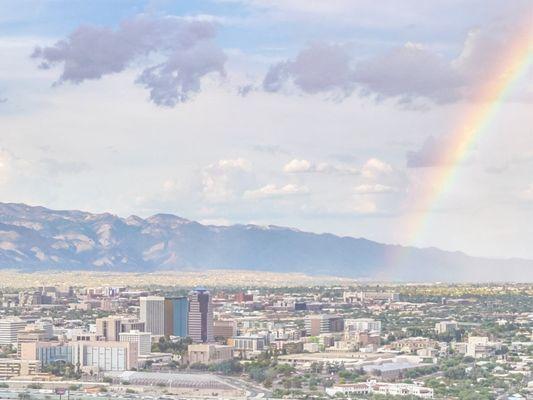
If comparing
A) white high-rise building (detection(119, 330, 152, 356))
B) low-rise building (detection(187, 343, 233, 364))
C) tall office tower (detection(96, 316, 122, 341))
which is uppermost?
tall office tower (detection(96, 316, 122, 341))

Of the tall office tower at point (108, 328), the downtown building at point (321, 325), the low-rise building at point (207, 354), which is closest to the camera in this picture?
the low-rise building at point (207, 354)

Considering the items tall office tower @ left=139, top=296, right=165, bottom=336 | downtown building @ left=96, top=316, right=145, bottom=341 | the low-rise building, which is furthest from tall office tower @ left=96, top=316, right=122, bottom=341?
the low-rise building

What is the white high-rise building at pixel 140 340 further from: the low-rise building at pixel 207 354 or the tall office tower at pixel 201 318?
the tall office tower at pixel 201 318

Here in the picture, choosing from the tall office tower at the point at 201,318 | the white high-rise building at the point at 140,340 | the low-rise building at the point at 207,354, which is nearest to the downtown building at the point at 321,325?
the tall office tower at the point at 201,318

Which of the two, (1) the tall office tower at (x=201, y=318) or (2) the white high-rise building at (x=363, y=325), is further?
(2) the white high-rise building at (x=363, y=325)

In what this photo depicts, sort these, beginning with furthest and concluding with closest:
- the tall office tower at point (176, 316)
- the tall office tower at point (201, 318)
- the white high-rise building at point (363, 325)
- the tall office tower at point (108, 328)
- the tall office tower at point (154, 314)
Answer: the white high-rise building at point (363, 325) → the tall office tower at point (176, 316) → the tall office tower at point (154, 314) → the tall office tower at point (201, 318) → the tall office tower at point (108, 328)

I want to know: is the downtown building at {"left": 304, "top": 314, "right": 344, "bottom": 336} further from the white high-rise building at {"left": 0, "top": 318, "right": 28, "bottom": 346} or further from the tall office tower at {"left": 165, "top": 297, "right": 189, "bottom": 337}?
the white high-rise building at {"left": 0, "top": 318, "right": 28, "bottom": 346}

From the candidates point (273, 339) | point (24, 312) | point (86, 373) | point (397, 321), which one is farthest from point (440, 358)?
point (24, 312)
